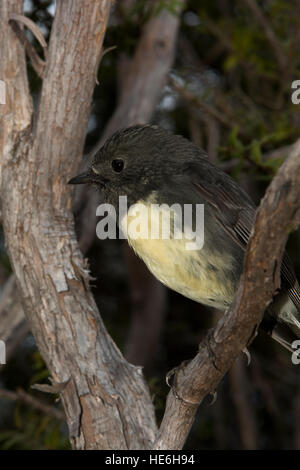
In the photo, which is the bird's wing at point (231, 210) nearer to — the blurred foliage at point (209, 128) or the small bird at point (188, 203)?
the small bird at point (188, 203)

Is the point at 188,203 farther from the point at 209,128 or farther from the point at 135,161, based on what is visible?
the point at 209,128

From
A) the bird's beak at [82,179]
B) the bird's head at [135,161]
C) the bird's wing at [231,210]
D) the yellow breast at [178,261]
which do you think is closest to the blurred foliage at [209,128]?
the bird's head at [135,161]

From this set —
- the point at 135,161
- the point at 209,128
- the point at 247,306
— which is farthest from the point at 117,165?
the point at 209,128

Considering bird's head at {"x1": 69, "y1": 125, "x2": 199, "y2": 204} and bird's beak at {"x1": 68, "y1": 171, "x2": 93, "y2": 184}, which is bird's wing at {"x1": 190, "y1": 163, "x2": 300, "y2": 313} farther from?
bird's beak at {"x1": 68, "y1": 171, "x2": 93, "y2": 184}

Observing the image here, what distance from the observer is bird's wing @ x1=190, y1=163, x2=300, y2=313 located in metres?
2.84

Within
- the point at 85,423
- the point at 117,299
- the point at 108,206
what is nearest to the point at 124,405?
the point at 85,423

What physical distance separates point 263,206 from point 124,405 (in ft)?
4.65

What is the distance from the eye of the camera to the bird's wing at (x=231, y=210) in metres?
2.84

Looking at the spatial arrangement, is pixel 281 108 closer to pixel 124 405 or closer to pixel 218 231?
pixel 218 231

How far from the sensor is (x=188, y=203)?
Answer: 9.27 feet

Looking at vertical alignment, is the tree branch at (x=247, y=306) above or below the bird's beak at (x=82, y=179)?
below

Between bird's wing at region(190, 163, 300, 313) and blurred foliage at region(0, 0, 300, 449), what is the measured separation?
0.83 m
